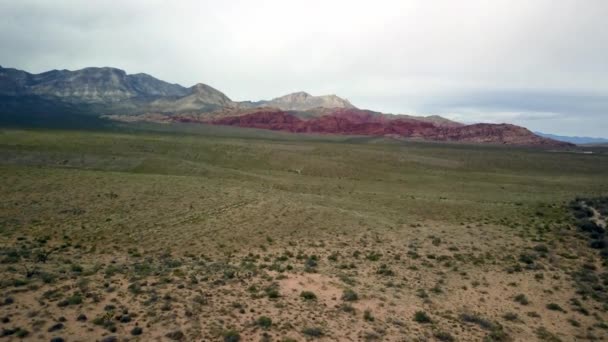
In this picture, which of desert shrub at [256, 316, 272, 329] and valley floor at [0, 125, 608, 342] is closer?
desert shrub at [256, 316, 272, 329]

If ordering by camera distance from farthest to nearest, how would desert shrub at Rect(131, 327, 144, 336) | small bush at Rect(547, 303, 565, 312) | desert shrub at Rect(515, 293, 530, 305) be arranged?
desert shrub at Rect(515, 293, 530, 305)
small bush at Rect(547, 303, 565, 312)
desert shrub at Rect(131, 327, 144, 336)

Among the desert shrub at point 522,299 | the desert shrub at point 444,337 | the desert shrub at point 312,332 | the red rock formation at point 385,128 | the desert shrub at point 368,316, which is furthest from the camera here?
the red rock formation at point 385,128

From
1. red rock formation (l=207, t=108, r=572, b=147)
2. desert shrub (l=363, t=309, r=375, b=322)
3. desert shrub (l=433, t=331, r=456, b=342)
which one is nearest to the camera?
desert shrub (l=433, t=331, r=456, b=342)

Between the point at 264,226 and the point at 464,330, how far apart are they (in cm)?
1463

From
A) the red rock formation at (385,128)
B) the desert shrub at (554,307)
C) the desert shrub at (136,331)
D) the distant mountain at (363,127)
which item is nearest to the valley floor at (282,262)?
the desert shrub at (136,331)

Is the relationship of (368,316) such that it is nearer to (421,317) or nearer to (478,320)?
(421,317)

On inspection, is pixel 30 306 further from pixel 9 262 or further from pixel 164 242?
pixel 164 242

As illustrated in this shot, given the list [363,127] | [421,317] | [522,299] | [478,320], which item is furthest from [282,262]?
[363,127]

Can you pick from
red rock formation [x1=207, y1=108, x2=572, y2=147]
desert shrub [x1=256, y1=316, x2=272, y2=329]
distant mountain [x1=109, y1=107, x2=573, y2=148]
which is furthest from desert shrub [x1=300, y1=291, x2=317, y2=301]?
red rock formation [x1=207, y1=108, x2=572, y2=147]

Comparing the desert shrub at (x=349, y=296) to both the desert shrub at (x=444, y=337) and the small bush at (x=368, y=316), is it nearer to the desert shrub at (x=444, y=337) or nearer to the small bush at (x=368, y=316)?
the small bush at (x=368, y=316)

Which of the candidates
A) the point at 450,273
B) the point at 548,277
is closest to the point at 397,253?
the point at 450,273

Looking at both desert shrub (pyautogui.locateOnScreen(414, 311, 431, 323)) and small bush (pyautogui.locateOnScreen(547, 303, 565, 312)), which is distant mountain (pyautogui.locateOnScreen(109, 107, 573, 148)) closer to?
small bush (pyautogui.locateOnScreen(547, 303, 565, 312))

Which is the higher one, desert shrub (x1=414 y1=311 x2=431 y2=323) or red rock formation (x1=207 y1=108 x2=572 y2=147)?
red rock formation (x1=207 y1=108 x2=572 y2=147)

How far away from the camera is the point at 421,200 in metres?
35.7
